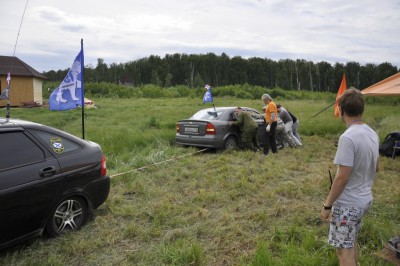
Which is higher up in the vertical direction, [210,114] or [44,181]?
[210,114]

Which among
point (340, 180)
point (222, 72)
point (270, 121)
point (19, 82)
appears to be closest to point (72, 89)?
point (270, 121)

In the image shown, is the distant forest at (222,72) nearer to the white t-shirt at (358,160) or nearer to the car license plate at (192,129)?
the car license plate at (192,129)

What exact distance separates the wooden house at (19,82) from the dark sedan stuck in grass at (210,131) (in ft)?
65.7

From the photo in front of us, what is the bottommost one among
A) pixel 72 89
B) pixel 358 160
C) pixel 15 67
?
pixel 358 160

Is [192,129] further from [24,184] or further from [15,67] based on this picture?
[15,67]

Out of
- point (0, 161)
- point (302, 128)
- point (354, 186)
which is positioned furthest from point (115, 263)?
point (302, 128)

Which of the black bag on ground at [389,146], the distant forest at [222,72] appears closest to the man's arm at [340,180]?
the black bag on ground at [389,146]

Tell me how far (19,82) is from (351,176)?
2844cm

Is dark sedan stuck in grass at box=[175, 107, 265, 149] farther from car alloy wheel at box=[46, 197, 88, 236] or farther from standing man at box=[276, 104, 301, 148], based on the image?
car alloy wheel at box=[46, 197, 88, 236]

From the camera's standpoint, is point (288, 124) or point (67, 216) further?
point (288, 124)

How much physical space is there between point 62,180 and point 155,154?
16.1 feet

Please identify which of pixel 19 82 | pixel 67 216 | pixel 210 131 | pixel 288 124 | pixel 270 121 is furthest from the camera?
pixel 19 82

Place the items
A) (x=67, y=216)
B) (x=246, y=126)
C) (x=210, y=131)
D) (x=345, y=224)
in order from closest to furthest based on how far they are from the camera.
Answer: (x=345, y=224), (x=67, y=216), (x=210, y=131), (x=246, y=126)

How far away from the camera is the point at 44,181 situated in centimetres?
403
